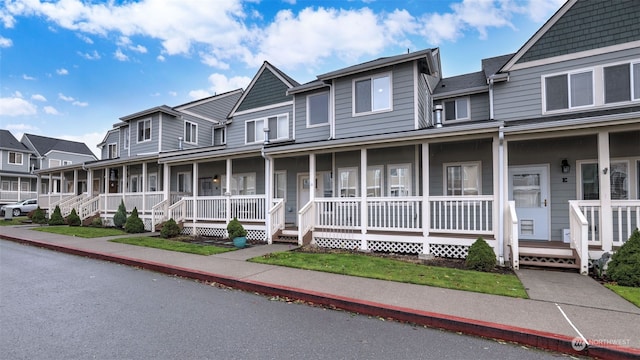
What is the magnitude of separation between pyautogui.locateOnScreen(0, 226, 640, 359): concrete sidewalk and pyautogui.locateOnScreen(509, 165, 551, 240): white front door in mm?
2893

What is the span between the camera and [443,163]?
10281mm

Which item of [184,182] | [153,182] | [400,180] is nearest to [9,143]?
[153,182]

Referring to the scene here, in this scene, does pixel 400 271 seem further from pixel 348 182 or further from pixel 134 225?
pixel 134 225

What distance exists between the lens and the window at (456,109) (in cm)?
1195

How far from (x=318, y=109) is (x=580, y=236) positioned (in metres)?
9.26

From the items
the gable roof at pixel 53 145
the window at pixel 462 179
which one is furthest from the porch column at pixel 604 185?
the gable roof at pixel 53 145

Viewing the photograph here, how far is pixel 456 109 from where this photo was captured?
12156 millimetres

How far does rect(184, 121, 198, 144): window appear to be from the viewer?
18594 millimetres

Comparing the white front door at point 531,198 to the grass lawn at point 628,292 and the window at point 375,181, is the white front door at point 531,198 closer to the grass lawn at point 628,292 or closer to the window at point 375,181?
the grass lawn at point 628,292

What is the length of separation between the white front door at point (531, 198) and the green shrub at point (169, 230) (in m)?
11.6

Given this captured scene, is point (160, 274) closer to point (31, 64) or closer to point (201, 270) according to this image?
point (201, 270)

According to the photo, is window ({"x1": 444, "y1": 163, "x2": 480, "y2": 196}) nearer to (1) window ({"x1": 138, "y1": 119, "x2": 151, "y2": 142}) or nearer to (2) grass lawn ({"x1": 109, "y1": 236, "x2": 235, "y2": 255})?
(2) grass lawn ({"x1": 109, "y1": 236, "x2": 235, "y2": 255})

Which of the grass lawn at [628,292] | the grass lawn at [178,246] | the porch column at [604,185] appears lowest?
the grass lawn at [178,246]

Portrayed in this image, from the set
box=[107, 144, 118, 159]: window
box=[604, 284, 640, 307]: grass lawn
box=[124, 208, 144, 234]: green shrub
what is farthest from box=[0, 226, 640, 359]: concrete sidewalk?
box=[107, 144, 118, 159]: window
